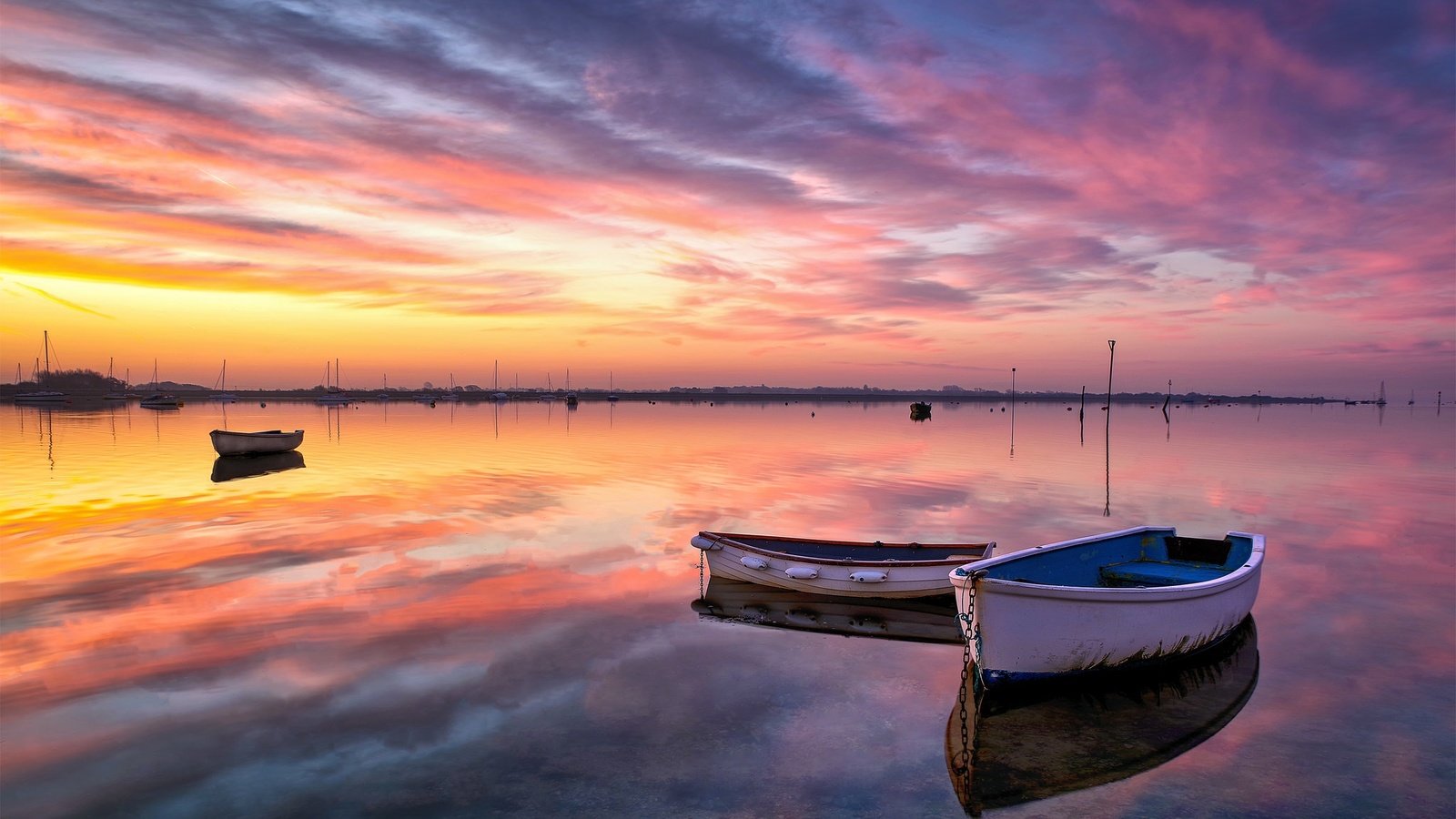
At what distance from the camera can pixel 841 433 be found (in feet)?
261

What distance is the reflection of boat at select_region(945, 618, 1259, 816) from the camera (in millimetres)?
9250

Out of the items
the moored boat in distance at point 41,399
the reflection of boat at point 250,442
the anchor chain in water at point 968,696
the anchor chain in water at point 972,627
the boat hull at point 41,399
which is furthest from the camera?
the boat hull at point 41,399

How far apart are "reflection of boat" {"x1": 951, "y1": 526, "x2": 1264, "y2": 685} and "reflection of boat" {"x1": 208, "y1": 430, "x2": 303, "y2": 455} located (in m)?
44.0

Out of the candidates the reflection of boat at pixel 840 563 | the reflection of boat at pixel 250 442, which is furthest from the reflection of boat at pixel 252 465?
the reflection of boat at pixel 840 563

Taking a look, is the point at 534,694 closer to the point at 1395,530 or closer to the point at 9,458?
the point at 1395,530

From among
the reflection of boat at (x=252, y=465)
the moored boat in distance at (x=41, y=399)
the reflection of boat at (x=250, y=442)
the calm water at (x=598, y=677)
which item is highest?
the reflection of boat at (x=250, y=442)

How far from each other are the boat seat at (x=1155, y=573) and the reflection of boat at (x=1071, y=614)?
40.5 inches

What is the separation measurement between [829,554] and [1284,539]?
1603 centimetres

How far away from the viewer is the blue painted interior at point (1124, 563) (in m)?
13.5

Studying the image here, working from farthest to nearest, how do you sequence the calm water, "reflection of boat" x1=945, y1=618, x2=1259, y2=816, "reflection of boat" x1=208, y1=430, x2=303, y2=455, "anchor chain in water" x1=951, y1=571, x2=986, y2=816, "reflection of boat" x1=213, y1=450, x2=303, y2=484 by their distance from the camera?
"reflection of boat" x1=208, y1=430, x2=303, y2=455
"reflection of boat" x1=213, y1=450, x2=303, y2=484
"anchor chain in water" x1=951, y1=571, x2=986, y2=816
"reflection of boat" x1=945, y1=618, x2=1259, y2=816
the calm water

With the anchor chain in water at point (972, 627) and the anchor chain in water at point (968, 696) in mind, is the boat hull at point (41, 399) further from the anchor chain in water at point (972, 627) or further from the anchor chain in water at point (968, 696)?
the anchor chain in water at point (972, 627)

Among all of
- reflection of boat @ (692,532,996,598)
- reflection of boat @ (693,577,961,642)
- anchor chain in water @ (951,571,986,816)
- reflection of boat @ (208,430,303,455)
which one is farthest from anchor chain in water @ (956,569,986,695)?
reflection of boat @ (208,430,303,455)

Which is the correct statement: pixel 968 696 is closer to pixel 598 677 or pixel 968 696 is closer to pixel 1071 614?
pixel 1071 614

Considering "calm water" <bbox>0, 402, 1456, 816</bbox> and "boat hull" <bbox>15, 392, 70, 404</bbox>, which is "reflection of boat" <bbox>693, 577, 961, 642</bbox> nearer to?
"calm water" <bbox>0, 402, 1456, 816</bbox>
